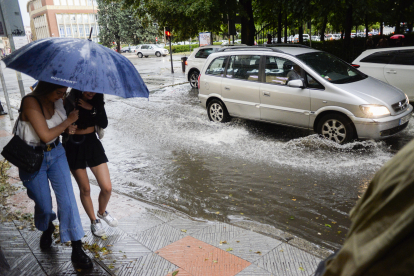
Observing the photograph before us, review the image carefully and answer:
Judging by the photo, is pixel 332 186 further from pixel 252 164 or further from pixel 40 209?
pixel 40 209

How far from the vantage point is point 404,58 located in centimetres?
941

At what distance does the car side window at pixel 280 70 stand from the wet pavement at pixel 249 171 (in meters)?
1.28

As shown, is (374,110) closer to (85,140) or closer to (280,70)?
(280,70)

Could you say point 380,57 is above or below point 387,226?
below

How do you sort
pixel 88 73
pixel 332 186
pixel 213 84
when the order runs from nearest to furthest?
1. pixel 88 73
2. pixel 332 186
3. pixel 213 84

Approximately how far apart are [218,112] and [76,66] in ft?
20.7

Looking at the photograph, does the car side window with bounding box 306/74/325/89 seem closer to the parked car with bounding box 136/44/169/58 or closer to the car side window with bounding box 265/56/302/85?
the car side window with bounding box 265/56/302/85

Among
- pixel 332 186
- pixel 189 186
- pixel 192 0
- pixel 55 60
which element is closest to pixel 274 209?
pixel 332 186

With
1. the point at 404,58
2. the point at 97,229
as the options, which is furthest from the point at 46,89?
the point at 404,58

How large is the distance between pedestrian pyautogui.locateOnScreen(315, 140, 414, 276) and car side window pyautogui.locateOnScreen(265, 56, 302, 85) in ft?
22.6

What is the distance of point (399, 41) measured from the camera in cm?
2167

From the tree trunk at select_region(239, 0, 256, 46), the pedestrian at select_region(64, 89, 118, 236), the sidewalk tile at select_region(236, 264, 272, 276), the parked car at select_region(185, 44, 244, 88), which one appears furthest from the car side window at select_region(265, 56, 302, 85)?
the tree trunk at select_region(239, 0, 256, 46)

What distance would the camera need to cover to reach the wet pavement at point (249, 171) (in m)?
4.56

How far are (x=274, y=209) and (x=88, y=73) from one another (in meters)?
2.94
